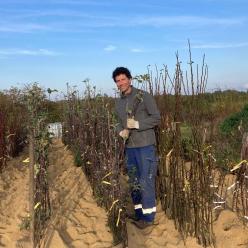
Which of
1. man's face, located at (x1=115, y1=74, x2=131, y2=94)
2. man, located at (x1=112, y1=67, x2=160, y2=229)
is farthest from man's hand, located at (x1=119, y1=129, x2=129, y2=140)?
man's face, located at (x1=115, y1=74, x2=131, y2=94)

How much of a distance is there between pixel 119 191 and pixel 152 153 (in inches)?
19.7

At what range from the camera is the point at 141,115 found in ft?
14.2

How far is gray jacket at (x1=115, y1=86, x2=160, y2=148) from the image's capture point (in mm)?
4207

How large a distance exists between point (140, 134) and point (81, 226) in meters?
1.04

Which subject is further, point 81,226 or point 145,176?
point 81,226

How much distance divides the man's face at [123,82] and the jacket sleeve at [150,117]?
0.19 metres

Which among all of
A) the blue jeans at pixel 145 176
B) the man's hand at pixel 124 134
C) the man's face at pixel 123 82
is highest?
the man's face at pixel 123 82

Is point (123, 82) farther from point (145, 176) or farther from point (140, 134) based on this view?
point (145, 176)

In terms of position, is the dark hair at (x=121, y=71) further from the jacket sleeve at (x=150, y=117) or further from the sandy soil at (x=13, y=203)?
the sandy soil at (x=13, y=203)

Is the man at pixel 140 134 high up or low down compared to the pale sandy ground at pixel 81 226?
up

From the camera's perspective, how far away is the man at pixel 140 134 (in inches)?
165

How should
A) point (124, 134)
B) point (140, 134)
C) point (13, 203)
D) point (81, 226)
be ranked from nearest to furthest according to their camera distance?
point (124, 134) < point (140, 134) < point (81, 226) < point (13, 203)

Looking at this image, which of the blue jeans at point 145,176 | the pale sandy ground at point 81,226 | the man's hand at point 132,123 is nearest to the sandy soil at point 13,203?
the pale sandy ground at point 81,226

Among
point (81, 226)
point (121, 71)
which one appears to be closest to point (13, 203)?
point (81, 226)
